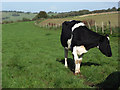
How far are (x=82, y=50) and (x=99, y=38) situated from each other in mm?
1057

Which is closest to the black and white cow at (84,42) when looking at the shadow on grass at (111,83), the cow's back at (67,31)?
the cow's back at (67,31)

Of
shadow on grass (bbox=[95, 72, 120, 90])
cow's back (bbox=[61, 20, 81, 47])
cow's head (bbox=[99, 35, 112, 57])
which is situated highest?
cow's back (bbox=[61, 20, 81, 47])

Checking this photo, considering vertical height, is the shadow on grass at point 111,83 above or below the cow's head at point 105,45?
below

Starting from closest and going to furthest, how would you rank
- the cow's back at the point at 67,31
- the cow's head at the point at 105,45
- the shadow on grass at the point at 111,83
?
the shadow on grass at the point at 111,83
the cow's head at the point at 105,45
the cow's back at the point at 67,31

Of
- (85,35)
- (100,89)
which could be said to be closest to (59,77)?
(100,89)

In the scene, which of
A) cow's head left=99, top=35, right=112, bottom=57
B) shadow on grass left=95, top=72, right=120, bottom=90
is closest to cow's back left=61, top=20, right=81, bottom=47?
cow's head left=99, top=35, right=112, bottom=57

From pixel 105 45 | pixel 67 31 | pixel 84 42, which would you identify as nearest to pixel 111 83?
pixel 105 45

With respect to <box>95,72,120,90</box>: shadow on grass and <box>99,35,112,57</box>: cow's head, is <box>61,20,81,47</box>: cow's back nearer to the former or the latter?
<box>99,35,112,57</box>: cow's head

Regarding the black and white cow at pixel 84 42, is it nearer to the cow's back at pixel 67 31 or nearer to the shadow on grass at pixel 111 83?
the cow's back at pixel 67 31

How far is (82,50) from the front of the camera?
711 centimetres

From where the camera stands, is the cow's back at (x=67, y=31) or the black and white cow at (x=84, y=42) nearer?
the black and white cow at (x=84, y=42)

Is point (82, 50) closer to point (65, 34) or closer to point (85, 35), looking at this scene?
point (85, 35)

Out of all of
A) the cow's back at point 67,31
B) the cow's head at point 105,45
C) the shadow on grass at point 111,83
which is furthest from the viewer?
the cow's back at point 67,31

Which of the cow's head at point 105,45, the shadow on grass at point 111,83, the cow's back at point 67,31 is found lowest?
the shadow on grass at point 111,83
